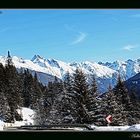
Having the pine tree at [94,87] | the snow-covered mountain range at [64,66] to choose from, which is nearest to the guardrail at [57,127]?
the snow-covered mountain range at [64,66]

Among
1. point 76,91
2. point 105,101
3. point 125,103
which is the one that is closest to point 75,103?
point 76,91

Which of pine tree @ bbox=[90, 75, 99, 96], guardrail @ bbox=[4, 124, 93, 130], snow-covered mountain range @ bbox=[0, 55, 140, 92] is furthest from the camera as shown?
pine tree @ bbox=[90, 75, 99, 96]

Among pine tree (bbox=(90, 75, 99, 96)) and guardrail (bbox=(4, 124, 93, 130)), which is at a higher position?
pine tree (bbox=(90, 75, 99, 96))

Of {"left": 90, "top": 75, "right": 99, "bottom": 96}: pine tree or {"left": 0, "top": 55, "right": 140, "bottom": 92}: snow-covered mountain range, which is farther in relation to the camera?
{"left": 90, "top": 75, "right": 99, "bottom": 96}: pine tree

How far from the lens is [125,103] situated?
72.0ft

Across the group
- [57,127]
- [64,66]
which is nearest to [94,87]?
[64,66]

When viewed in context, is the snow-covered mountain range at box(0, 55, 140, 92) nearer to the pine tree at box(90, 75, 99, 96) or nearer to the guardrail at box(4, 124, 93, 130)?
the pine tree at box(90, 75, 99, 96)

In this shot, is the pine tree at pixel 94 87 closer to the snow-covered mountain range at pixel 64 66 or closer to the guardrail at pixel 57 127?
the snow-covered mountain range at pixel 64 66

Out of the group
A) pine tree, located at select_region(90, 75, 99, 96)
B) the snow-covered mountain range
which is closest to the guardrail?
the snow-covered mountain range

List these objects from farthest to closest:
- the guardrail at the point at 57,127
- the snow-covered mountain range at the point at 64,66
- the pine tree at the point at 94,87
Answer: the pine tree at the point at 94,87 → the snow-covered mountain range at the point at 64,66 → the guardrail at the point at 57,127

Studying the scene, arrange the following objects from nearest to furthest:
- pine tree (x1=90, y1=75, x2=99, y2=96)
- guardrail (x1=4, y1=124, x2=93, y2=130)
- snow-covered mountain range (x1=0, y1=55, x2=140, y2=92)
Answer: guardrail (x1=4, y1=124, x2=93, y2=130) < snow-covered mountain range (x1=0, y1=55, x2=140, y2=92) < pine tree (x1=90, y1=75, x2=99, y2=96)
